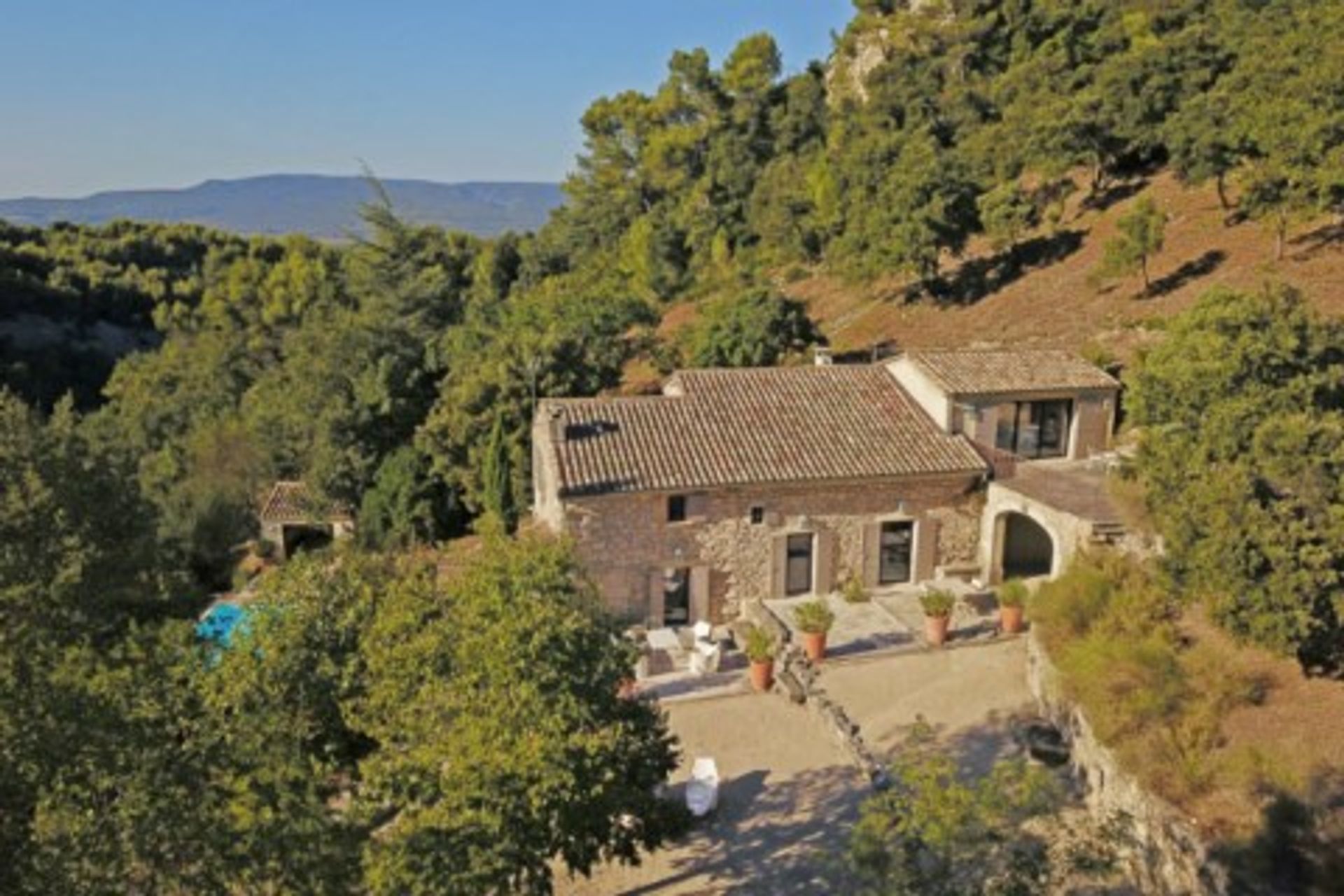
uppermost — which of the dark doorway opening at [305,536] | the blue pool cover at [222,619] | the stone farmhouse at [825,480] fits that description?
the stone farmhouse at [825,480]

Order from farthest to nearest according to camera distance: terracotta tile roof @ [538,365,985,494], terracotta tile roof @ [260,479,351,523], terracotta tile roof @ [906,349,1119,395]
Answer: terracotta tile roof @ [260,479,351,523] < terracotta tile roof @ [906,349,1119,395] < terracotta tile roof @ [538,365,985,494]

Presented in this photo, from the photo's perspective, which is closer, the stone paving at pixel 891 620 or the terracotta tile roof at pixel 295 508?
the stone paving at pixel 891 620

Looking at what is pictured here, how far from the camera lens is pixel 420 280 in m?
49.8

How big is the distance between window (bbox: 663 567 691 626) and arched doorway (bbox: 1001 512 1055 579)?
724 centimetres

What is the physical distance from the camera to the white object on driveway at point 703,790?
14.8 metres

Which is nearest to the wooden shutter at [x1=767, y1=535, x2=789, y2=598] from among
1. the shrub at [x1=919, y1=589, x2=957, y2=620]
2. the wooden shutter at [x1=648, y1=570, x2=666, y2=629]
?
the wooden shutter at [x1=648, y1=570, x2=666, y2=629]

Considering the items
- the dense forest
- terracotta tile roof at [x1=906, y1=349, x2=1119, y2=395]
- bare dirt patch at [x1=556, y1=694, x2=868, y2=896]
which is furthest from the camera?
terracotta tile roof at [x1=906, y1=349, x2=1119, y2=395]

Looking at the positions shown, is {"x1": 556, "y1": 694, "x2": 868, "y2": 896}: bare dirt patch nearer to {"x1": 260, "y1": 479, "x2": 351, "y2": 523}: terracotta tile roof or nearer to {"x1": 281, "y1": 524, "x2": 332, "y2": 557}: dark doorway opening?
{"x1": 260, "y1": 479, "x2": 351, "y2": 523}: terracotta tile roof

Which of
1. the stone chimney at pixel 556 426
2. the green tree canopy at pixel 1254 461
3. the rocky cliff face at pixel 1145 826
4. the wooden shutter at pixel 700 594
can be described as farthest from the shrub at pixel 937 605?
the stone chimney at pixel 556 426

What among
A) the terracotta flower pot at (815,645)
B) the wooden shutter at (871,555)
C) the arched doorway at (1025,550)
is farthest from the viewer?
the arched doorway at (1025,550)

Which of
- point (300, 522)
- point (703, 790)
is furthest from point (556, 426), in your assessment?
point (300, 522)

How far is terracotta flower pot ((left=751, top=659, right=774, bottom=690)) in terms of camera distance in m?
18.6

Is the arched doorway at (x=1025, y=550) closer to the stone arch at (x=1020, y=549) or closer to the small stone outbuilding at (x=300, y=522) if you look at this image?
the stone arch at (x=1020, y=549)

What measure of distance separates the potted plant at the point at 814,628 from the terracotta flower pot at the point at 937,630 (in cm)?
198
